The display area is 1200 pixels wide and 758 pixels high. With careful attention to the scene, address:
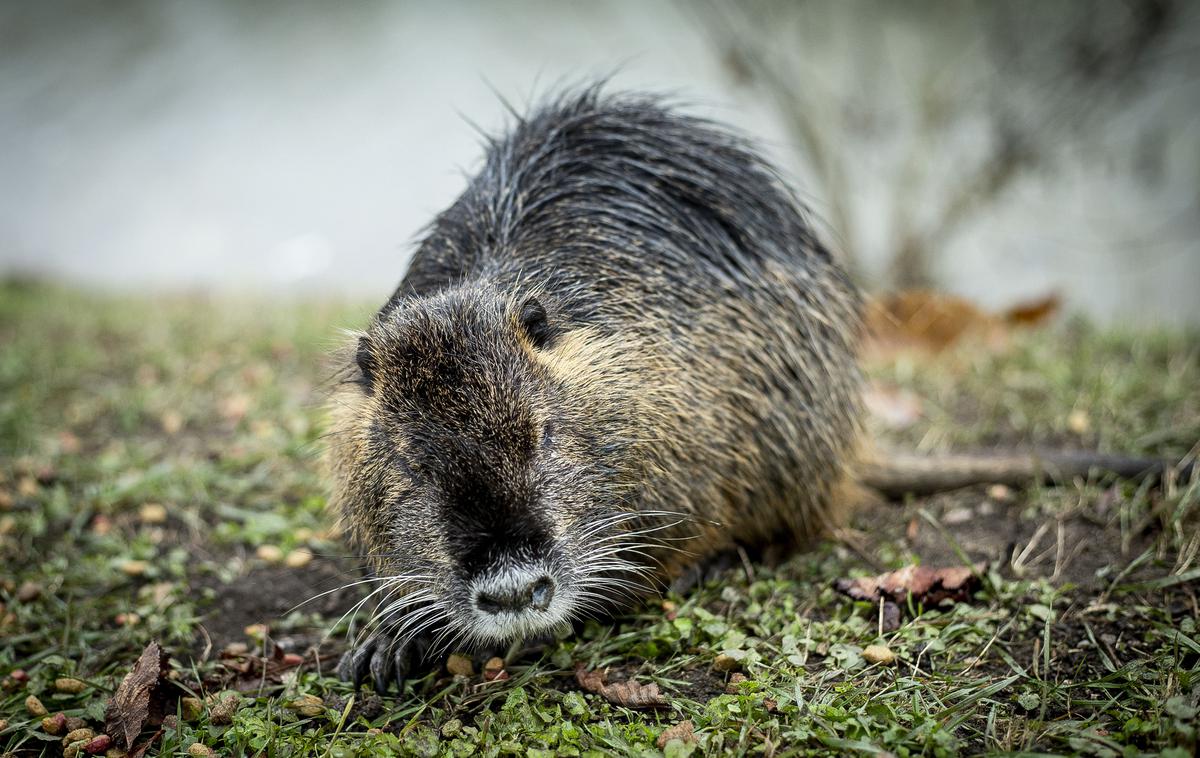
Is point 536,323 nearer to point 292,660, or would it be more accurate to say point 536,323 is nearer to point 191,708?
point 292,660

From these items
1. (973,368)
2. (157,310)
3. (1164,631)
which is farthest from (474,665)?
(157,310)

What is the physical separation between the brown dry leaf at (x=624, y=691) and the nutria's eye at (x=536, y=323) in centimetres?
80

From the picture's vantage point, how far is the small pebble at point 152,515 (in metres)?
3.12

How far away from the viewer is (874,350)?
4793 millimetres

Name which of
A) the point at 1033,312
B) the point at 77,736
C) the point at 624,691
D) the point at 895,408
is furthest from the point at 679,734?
the point at 1033,312

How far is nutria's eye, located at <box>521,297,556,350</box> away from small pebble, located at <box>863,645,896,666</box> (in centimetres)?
104

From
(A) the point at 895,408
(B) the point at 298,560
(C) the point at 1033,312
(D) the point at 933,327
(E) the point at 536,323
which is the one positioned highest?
(C) the point at 1033,312

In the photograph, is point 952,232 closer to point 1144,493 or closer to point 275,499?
point 1144,493

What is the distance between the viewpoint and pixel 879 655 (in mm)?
2096

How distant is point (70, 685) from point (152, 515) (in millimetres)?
956

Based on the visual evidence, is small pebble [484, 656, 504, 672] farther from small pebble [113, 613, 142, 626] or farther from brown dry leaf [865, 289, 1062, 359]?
brown dry leaf [865, 289, 1062, 359]

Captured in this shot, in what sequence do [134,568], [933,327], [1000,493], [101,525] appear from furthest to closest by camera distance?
[933,327]
[101,525]
[1000,493]
[134,568]

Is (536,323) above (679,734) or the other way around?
above

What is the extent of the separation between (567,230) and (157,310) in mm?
4252
